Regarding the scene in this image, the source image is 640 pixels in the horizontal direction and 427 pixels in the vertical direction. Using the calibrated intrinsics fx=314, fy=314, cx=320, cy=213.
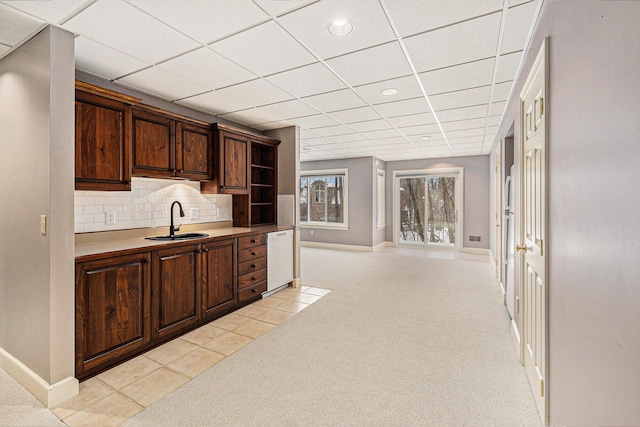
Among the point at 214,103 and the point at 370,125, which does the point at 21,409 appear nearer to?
the point at 214,103

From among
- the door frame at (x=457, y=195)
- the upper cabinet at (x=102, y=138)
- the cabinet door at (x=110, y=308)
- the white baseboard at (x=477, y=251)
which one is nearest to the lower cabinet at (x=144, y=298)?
the cabinet door at (x=110, y=308)

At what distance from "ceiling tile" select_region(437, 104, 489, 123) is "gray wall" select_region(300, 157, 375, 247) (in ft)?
12.3

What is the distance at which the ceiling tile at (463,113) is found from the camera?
12.7 ft

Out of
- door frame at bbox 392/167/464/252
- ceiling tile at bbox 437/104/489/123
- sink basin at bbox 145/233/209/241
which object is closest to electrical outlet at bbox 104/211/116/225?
sink basin at bbox 145/233/209/241

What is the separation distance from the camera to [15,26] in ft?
6.72

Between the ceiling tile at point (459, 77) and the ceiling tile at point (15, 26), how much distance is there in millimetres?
2891

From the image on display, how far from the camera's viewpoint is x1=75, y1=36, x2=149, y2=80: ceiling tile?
92.0 inches

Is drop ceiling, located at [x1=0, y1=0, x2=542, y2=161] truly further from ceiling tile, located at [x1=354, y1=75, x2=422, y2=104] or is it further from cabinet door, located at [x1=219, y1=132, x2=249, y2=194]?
cabinet door, located at [x1=219, y1=132, x2=249, y2=194]

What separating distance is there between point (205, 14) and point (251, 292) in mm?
3052

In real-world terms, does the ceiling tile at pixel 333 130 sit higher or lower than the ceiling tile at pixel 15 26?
higher

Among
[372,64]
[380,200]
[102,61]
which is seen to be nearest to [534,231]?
[372,64]

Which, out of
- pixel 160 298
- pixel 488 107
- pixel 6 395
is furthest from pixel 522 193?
pixel 6 395

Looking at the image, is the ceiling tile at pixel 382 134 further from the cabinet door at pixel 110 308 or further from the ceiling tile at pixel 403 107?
the cabinet door at pixel 110 308

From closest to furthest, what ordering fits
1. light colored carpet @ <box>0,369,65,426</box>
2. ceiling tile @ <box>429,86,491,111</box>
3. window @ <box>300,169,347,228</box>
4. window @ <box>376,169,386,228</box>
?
light colored carpet @ <box>0,369,65,426</box> → ceiling tile @ <box>429,86,491,111</box> → window @ <box>376,169,386,228</box> → window @ <box>300,169,347,228</box>
